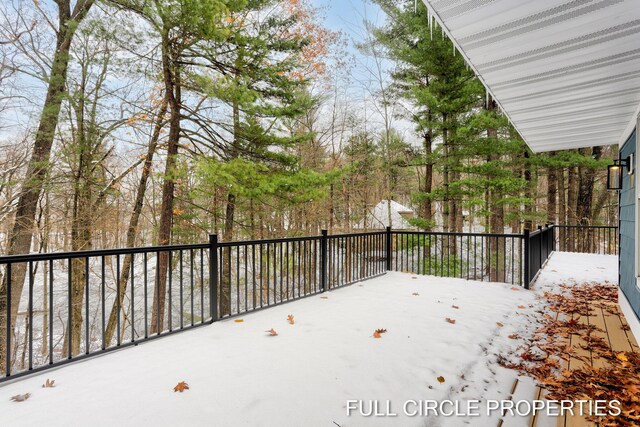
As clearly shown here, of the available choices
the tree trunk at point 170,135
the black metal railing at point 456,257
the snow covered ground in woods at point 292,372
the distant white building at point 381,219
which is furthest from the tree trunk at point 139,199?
the distant white building at point 381,219

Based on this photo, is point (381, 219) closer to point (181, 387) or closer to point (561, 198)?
point (561, 198)

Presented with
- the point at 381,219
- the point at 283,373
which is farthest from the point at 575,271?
the point at 381,219

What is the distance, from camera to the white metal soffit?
2.10 metres

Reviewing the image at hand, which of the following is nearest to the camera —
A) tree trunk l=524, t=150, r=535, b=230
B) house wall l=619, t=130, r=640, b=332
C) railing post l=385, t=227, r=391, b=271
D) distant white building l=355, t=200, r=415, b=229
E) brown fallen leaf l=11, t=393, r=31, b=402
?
brown fallen leaf l=11, t=393, r=31, b=402

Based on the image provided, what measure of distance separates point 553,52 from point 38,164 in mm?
9444

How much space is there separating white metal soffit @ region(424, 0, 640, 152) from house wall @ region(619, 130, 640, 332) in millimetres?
630

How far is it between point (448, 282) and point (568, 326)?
85.7 inches

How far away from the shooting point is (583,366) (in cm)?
254

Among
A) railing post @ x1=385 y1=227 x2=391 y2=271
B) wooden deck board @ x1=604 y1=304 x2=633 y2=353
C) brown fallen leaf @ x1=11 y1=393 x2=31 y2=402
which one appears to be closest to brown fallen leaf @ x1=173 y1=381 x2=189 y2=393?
brown fallen leaf @ x1=11 y1=393 x2=31 y2=402

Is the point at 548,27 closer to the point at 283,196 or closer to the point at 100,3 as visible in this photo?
the point at 283,196

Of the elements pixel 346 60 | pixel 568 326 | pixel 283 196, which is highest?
pixel 346 60

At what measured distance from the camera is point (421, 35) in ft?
28.6

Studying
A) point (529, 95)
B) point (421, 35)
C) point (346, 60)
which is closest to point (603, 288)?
point (529, 95)

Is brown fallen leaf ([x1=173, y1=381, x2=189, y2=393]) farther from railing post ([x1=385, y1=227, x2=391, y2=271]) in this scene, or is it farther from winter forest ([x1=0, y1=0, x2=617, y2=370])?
railing post ([x1=385, y1=227, x2=391, y2=271])
